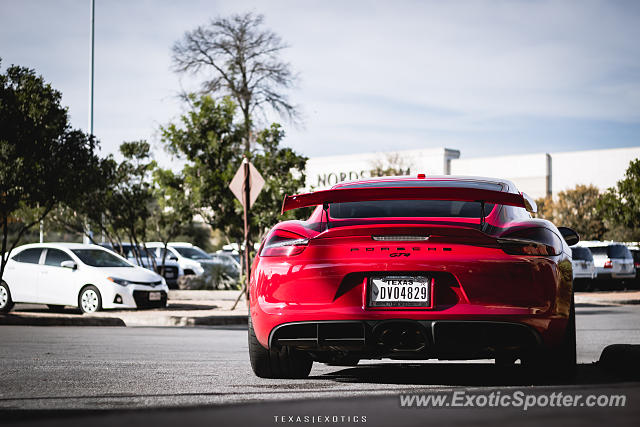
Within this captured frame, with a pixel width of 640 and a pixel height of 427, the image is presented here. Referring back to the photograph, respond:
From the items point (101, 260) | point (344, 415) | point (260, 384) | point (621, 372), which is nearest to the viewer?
point (344, 415)

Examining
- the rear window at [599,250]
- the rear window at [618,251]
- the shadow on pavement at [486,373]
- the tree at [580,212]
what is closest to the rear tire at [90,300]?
the shadow on pavement at [486,373]

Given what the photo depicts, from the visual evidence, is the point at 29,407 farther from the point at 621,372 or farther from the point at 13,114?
the point at 13,114

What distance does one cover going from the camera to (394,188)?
18.9 feet

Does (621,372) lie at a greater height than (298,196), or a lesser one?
lesser

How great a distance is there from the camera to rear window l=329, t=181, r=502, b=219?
19.6ft

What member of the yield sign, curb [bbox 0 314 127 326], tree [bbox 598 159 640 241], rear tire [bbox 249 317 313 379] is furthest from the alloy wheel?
tree [bbox 598 159 640 241]

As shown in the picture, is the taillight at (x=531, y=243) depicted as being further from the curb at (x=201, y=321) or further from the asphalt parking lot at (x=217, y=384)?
the curb at (x=201, y=321)

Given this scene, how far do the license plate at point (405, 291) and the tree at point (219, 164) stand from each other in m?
19.3

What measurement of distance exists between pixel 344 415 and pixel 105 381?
244cm

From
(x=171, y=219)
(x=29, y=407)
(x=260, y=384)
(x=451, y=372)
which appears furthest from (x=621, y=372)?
(x=171, y=219)
